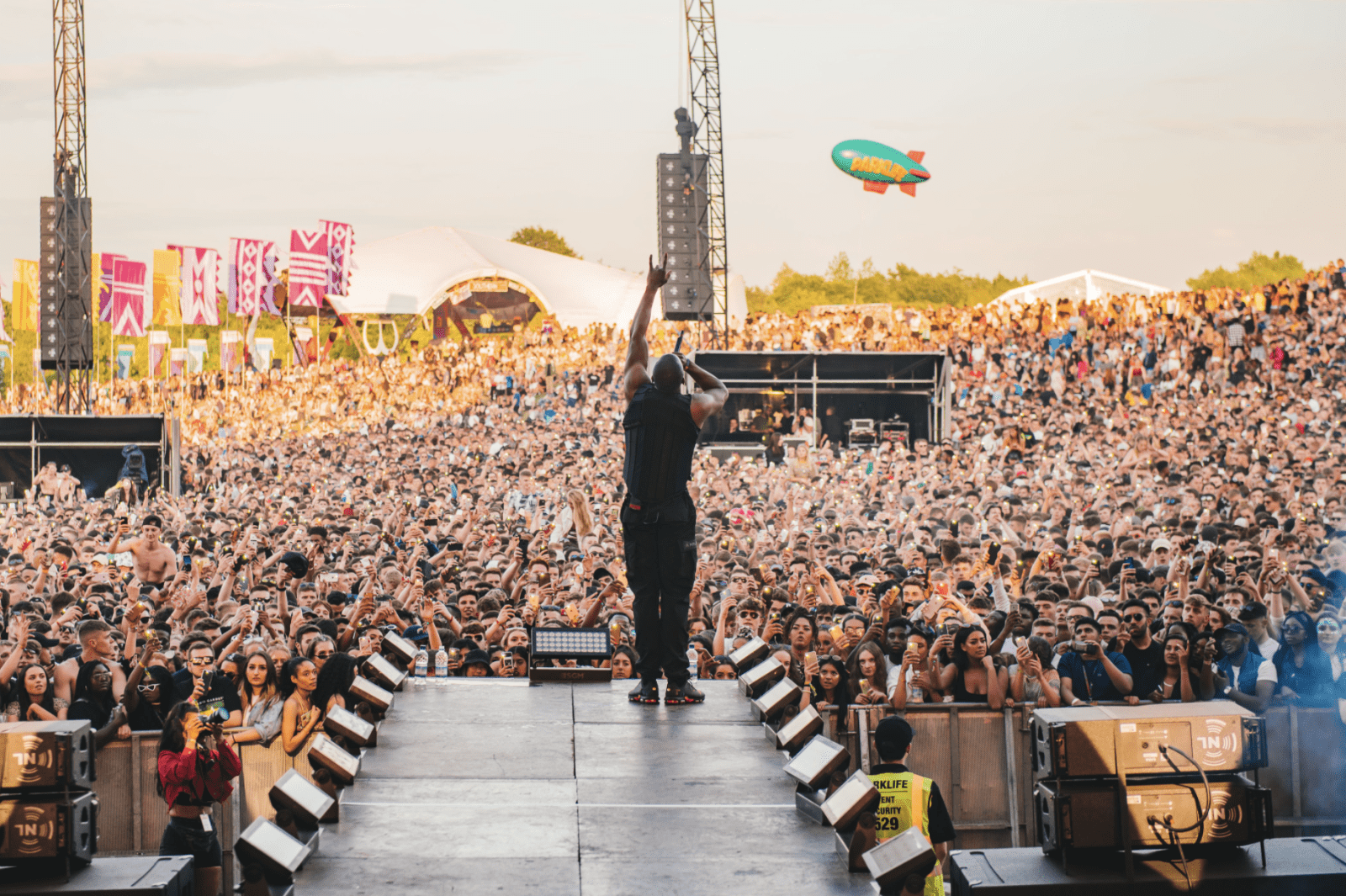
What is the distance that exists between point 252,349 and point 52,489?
701 inches

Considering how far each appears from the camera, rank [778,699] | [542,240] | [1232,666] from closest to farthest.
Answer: [778,699] → [1232,666] → [542,240]

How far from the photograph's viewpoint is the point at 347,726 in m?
5.76

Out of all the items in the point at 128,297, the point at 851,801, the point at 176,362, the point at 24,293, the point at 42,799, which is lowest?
the point at 851,801

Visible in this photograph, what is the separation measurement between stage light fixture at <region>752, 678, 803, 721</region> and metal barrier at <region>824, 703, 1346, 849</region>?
0.69 meters

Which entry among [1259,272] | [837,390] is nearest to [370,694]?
[837,390]

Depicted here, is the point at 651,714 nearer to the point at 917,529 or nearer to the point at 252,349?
the point at 917,529

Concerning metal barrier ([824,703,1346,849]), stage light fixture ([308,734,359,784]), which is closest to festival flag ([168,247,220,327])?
metal barrier ([824,703,1346,849])

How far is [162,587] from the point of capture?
37.3 feet

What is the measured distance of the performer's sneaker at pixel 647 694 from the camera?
721 centimetres

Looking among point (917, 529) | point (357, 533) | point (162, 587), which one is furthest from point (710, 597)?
point (357, 533)

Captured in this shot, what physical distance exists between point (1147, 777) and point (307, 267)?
37.6m

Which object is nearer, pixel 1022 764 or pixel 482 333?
pixel 1022 764

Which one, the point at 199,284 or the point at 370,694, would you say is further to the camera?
the point at 199,284

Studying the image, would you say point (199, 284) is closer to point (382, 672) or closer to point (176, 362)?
point (176, 362)
